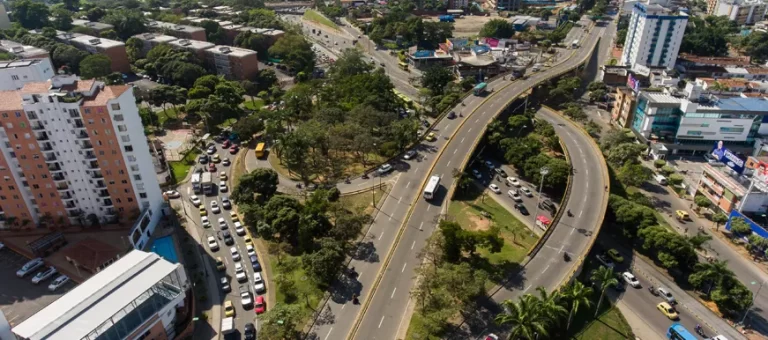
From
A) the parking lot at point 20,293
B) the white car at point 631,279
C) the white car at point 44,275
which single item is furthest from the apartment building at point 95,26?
the white car at point 631,279

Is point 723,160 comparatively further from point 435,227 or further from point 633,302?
point 435,227


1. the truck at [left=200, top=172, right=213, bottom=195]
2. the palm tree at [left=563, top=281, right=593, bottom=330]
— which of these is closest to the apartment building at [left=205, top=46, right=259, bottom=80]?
the truck at [left=200, top=172, right=213, bottom=195]

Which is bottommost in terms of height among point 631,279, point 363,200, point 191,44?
point 631,279

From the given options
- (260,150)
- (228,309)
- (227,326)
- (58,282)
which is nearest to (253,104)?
(260,150)

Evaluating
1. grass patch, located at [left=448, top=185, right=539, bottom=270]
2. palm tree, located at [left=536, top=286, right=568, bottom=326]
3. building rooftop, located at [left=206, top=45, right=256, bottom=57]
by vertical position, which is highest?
building rooftop, located at [left=206, top=45, right=256, bottom=57]

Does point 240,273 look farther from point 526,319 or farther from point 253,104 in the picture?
point 253,104

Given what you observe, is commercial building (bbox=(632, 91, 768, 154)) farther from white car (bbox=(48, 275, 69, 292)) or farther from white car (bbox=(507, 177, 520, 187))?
white car (bbox=(48, 275, 69, 292))

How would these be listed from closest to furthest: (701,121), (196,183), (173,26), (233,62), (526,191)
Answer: (196,183), (526,191), (701,121), (233,62), (173,26)
